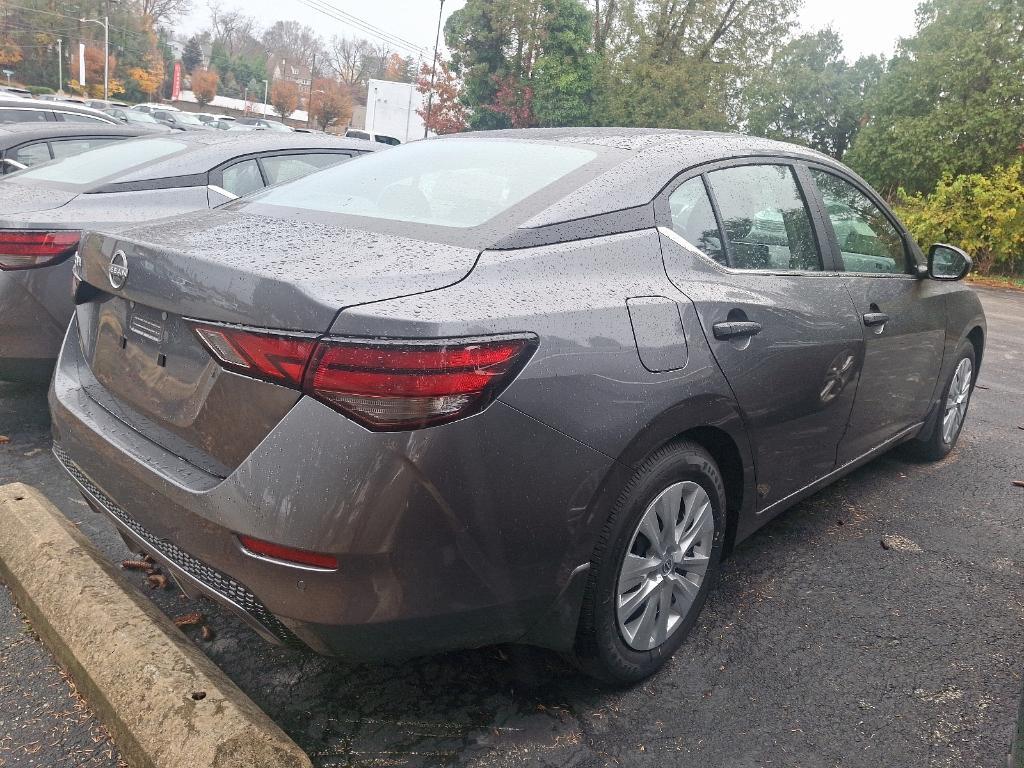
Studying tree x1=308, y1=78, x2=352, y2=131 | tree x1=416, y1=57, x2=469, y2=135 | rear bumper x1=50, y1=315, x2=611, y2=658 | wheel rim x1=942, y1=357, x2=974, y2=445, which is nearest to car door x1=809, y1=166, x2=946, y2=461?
wheel rim x1=942, y1=357, x2=974, y2=445

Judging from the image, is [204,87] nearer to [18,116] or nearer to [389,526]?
[18,116]

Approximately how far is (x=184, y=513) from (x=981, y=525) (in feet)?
11.7

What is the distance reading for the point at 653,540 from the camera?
7.49 feet

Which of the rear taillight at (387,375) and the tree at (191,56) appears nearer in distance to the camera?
the rear taillight at (387,375)

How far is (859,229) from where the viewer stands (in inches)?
138

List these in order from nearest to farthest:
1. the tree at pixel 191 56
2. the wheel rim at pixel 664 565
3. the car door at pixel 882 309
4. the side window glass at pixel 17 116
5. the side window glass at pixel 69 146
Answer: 1. the wheel rim at pixel 664 565
2. the car door at pixel 882 309
3. the side window glass at pixel 69 146
4. the side window glass at pixel 17 116
5. the tree at pixel 191 56

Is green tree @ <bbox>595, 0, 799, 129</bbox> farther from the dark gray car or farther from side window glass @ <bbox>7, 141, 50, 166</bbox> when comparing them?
the dark gray car

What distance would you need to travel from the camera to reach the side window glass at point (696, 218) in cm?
244

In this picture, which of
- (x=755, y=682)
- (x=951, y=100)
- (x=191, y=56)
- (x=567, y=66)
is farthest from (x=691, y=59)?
(x=191, y=56)

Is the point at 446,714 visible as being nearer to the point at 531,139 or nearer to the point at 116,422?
the point at 116,422

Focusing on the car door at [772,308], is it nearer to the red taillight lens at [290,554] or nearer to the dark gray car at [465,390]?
the dark gray car at [465,390]

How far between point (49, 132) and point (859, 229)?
20.0 feet

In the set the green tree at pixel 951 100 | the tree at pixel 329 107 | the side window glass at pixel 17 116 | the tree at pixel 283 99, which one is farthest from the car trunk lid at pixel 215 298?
the tree at pixel 283 99

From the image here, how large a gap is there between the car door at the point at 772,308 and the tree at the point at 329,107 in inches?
3290
